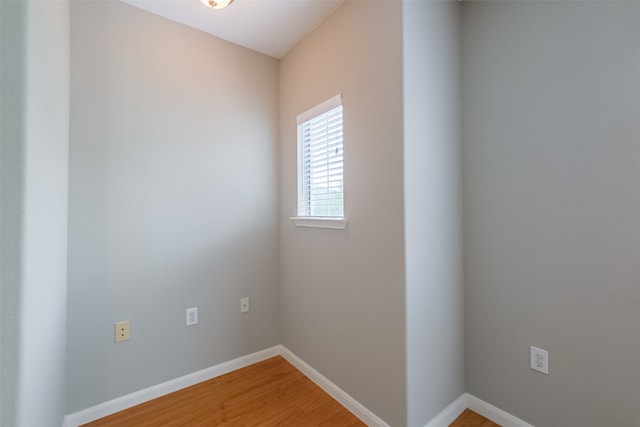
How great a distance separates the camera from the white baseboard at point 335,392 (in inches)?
59.1

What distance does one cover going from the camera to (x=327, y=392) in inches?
70.6

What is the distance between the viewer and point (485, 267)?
159 centimetres

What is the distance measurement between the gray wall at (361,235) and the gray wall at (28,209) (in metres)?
1.37

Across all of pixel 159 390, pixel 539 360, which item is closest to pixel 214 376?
pixel 159 390

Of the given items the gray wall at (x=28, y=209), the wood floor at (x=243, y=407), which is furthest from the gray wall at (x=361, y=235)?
the gray wall at (x=28, y=209)

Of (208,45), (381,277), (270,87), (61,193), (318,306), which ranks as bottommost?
(318,306)

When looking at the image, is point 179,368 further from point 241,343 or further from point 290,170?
point 290,170

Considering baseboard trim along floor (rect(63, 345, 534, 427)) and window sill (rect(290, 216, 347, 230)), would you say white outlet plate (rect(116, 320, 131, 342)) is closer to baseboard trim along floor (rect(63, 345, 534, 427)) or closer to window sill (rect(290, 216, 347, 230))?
baseboard trim along floor (rect(63, 345, 534, 427))

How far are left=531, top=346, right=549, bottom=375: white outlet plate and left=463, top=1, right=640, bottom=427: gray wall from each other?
1.0 inches

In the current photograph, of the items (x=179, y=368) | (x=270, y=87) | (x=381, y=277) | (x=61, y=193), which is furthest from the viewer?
(x=270, y=87)

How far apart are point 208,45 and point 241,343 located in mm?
2309

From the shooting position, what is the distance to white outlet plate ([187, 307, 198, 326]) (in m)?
1.90

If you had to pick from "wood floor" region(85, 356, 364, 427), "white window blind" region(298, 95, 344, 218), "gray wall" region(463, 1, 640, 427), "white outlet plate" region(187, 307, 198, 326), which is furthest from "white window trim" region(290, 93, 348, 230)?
"wood floor" region(85, 356, 364, 427)

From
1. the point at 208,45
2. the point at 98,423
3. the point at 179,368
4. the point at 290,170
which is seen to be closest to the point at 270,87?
the point at 208,45
